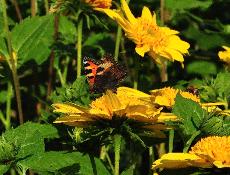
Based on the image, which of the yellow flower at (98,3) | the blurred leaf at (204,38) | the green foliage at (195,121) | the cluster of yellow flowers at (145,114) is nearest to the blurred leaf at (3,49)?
the yellow flower at (98,3)

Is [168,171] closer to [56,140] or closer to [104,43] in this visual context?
[56,140]

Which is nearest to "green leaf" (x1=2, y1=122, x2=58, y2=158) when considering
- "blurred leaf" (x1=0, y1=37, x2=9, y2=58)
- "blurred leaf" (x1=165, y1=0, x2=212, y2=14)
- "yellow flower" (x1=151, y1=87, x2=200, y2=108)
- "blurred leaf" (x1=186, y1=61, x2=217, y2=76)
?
"yellow flower" (x1=151, y1=87, x2=200, y2=108)

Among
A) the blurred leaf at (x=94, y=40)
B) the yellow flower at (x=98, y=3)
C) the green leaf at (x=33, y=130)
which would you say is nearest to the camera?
the green leaf at (x=33, y=130)

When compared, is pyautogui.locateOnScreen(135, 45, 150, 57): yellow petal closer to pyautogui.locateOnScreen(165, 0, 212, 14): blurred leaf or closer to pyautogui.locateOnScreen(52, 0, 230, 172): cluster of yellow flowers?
pyautogui.locateOnScreen(52, 0, 230, 172): cluster of yellow flowers

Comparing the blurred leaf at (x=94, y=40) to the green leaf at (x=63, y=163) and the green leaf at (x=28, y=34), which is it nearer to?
the green leaf at (x=28, y=34)

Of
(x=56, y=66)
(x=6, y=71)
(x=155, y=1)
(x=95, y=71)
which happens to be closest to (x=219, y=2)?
(x=155, y=1)

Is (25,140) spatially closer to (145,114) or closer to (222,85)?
(145,114)
